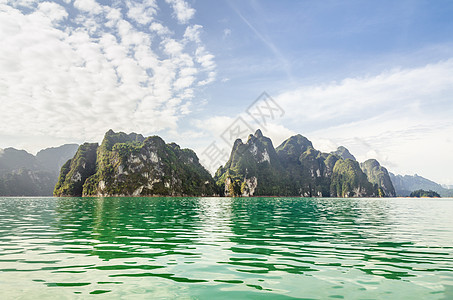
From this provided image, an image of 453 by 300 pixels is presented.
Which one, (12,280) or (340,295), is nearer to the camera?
(340,295)

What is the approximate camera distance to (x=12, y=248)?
47.6ft

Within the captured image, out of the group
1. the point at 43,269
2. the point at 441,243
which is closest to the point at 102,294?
the point at 43,269

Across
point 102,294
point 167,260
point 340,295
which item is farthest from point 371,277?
point 102,294

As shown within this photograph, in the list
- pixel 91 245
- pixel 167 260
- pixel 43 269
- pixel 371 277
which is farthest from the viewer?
pixel 91 245

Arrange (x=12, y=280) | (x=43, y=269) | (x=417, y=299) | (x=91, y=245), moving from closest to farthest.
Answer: (x=417, y=299) → (x=12, y=280) → (x=43, y=269) → (x=91, y=245)

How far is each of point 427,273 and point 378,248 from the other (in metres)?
5.22

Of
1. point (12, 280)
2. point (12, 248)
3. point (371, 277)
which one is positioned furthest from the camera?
point (12, 248)

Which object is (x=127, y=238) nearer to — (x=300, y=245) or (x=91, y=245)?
(x=91, y=245)

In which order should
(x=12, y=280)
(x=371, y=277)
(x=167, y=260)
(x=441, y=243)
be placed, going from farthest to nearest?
(x=441, y=243) → (x=167, y=260) → (x=371, y=277) → (x=12, y=280)

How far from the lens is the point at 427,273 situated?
10.3 meters

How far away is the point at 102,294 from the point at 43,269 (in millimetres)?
4558

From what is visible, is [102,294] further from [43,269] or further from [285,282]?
[285,282]

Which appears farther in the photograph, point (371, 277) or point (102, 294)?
point (371, 277)

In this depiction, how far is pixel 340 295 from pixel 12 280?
10658 mm
